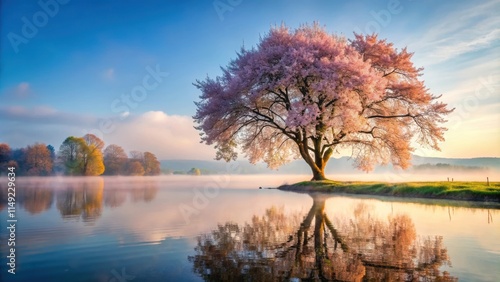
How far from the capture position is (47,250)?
7406 mm

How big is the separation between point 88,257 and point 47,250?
1.44 metres

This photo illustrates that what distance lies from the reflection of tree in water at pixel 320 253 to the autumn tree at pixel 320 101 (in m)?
17.2

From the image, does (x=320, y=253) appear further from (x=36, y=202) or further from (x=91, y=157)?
(x=91, y=157)

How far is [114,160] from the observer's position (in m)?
93.2

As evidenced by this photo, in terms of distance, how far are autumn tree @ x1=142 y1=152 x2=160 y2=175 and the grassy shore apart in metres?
85.2

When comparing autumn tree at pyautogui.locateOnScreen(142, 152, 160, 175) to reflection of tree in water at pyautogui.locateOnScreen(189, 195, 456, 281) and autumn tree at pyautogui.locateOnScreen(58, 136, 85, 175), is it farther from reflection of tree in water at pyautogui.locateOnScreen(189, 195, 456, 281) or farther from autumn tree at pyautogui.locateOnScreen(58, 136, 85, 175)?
reflection of tree in water at pyautogui.locateOnScreen(189, 195, 456, 281)

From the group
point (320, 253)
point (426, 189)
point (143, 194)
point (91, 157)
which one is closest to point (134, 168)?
point (91, 157)

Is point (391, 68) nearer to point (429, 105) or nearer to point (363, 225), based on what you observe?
point (429, 105)

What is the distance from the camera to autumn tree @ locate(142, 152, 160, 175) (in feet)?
346

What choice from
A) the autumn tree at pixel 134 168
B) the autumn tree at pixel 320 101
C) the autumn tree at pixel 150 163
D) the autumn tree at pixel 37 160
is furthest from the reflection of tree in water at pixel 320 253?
the autumn tree at pixel 150 163

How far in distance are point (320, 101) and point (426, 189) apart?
1240 cm

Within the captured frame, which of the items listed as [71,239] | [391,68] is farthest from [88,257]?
[391,68]

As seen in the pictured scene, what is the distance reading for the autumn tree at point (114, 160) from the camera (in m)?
93.0

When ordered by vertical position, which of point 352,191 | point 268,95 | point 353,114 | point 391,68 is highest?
point 391,68
